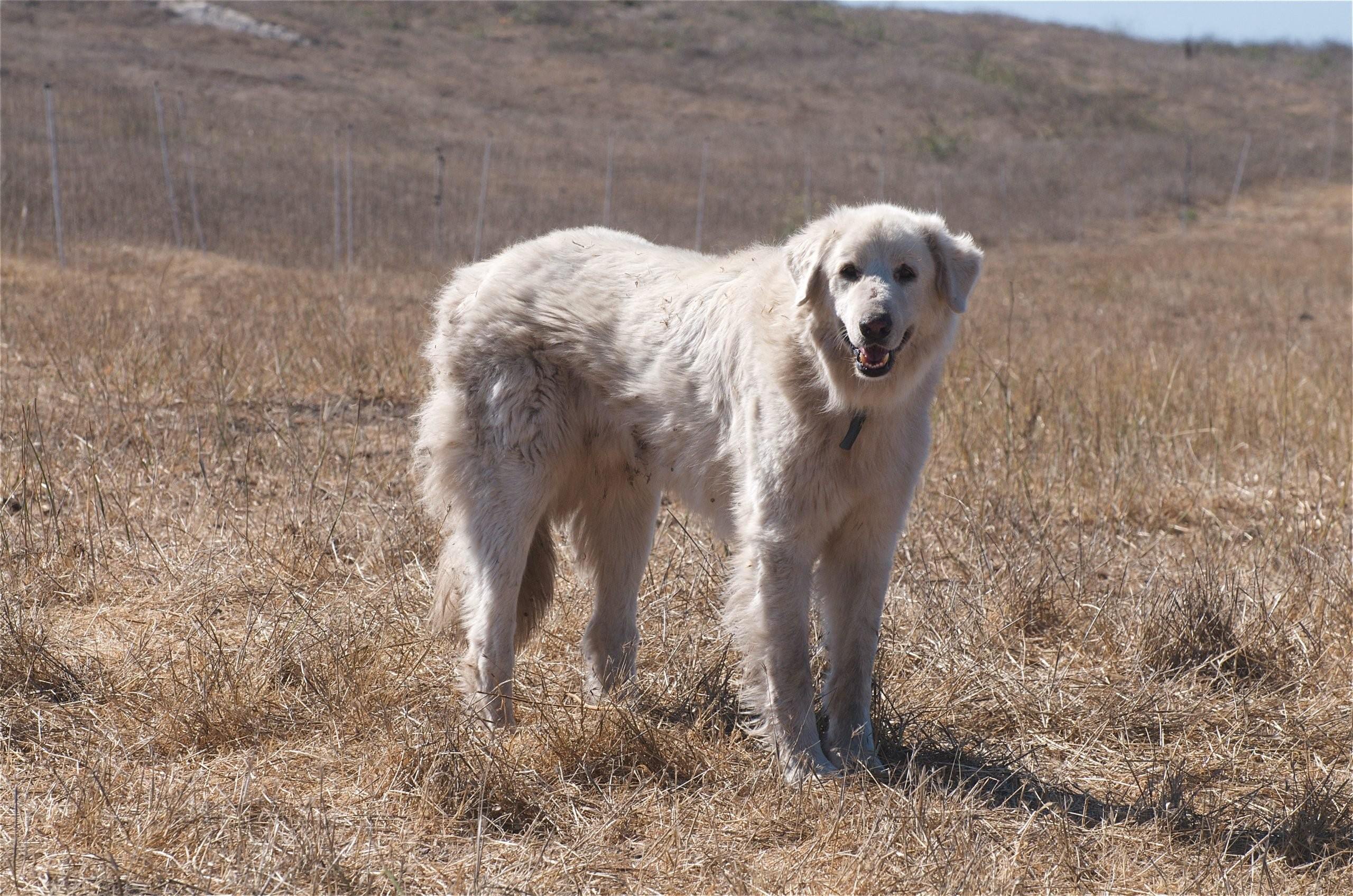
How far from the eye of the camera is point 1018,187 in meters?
28.2

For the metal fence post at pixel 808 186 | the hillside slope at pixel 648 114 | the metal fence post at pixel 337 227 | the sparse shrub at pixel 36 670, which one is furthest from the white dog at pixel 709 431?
the metal fence post at pixel 808 186

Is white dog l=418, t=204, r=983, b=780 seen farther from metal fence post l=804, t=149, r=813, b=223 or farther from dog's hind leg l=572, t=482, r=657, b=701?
metal fence post l=804, t=149, r=813, b=223

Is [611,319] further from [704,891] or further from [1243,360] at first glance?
[1243,360]

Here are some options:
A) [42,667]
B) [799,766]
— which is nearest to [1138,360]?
[799,766]

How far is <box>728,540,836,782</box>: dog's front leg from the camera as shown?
344cm

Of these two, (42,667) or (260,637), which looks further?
(260,637)

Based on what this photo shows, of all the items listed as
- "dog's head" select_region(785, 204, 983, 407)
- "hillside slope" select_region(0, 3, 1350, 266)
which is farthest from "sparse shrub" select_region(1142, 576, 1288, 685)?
"hillside slope" select_region(0, 3, 1350, 266)

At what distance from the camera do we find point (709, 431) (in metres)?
3.68

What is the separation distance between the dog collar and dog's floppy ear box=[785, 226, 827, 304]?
0.38m

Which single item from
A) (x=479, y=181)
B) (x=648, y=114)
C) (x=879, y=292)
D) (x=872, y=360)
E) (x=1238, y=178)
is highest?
(x=648, y=114)

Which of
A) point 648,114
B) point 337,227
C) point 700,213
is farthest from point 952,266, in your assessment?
point 648,114

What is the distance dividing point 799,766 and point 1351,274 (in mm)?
18503

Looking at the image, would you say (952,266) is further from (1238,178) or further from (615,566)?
(1238,178)

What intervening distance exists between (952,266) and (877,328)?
0.42 meters
